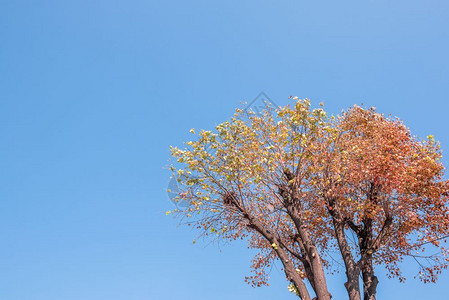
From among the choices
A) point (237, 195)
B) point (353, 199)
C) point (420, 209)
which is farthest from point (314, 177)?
point (420, 209)

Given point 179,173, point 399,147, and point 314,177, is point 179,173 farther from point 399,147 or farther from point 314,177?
point 399,147

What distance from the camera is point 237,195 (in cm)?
1834

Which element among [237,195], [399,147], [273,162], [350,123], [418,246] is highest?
[350,123]

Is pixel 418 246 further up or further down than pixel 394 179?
further down

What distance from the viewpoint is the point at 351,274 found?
60.2ft

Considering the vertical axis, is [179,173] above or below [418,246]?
above

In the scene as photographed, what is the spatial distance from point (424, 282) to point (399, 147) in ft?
23.9

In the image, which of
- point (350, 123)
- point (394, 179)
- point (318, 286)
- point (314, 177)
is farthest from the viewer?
point (350, 123)

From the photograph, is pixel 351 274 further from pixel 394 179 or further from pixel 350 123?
pixel 350 123

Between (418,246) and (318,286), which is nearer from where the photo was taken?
(318,286)

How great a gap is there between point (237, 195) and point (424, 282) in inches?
445

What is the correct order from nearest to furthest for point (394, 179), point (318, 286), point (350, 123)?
point (318, 286), point (394, 179), point (350, 123)

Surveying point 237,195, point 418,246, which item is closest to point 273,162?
point 237,195

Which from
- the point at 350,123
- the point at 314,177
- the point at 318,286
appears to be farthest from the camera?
the point at 350,123
